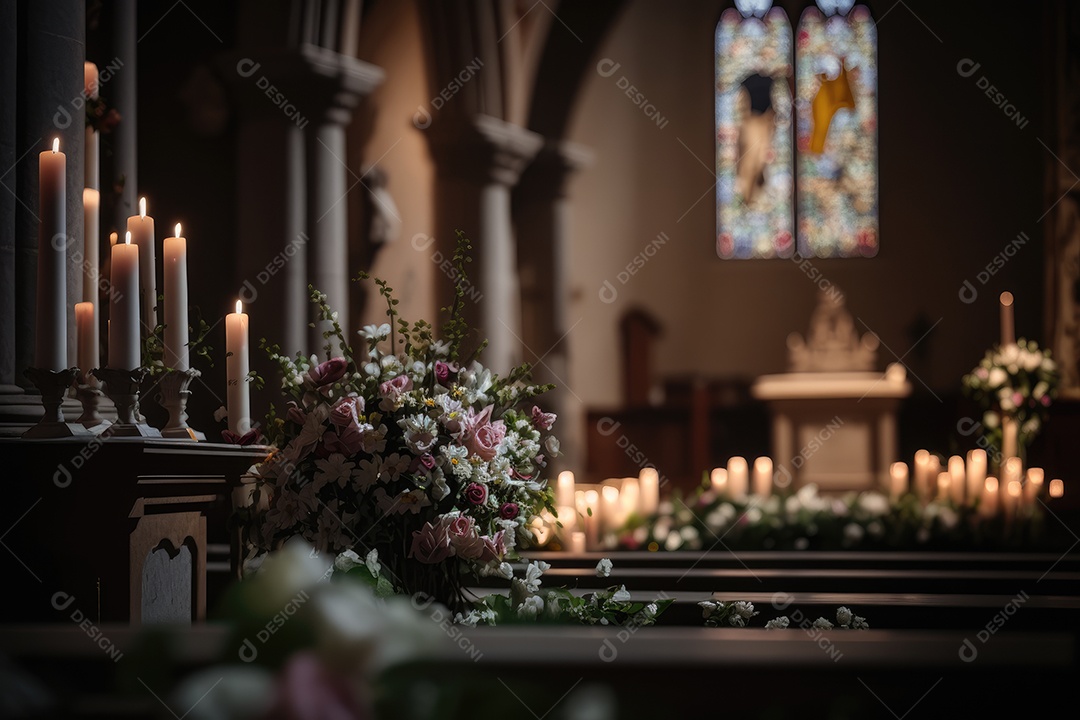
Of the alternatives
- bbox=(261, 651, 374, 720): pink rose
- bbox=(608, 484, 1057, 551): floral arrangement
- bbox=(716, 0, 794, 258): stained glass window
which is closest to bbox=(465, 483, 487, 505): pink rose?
bbox=(261, 651, 374, 720): pink rose

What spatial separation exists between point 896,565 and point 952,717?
3854mm

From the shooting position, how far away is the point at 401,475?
7.37 feet

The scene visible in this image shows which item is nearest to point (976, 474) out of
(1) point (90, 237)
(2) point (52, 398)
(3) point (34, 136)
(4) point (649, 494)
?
(4) point (649, 494)

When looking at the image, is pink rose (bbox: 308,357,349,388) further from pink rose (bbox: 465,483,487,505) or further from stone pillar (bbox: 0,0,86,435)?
stone pillar (bbox: 0,0,86,435)

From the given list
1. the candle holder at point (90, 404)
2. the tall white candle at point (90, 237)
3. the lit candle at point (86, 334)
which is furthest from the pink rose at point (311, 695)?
the tall white candle at point (90, 237)

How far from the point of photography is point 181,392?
99.3 inches

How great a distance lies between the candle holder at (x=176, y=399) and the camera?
2.48 m

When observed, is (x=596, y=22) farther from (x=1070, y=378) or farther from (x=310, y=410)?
(x=310, y=410)

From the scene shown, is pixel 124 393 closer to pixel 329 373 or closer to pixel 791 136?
pixel 329 373

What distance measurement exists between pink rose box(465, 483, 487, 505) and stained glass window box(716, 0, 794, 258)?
1109cm

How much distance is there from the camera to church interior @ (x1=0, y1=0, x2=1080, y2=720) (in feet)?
2.59

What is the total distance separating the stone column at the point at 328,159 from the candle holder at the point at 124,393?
3.81 meters

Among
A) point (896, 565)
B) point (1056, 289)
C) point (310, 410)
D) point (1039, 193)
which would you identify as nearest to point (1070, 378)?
point (1056, 289)

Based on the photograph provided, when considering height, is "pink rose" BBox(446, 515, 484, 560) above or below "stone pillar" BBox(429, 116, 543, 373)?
below
